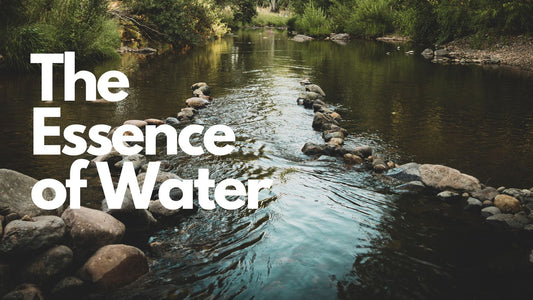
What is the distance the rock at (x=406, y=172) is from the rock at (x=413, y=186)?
17 cm

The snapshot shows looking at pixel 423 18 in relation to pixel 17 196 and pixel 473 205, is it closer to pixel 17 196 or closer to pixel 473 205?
pixel 473 205

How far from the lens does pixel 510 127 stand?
31.3 ft

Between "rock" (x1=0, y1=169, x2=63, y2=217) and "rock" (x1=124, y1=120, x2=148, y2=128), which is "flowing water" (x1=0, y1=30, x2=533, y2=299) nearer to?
"rock" (x1=124, y1=120, x2=148, y2=128)

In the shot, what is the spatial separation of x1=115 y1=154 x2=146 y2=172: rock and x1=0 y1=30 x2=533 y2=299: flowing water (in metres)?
0.44

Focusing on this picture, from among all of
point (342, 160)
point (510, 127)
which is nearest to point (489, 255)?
→ point (342, 160)

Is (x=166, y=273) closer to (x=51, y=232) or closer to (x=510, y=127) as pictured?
(x=51, y=232)

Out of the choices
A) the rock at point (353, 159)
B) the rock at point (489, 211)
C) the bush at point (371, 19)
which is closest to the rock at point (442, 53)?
the bush at point (371, 19)

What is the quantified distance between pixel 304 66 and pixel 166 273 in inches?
661

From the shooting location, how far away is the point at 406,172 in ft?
21.6

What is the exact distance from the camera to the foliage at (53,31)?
14.1 metres

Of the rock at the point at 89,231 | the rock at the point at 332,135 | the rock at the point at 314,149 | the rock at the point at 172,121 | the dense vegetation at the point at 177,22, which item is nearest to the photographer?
the rock at the point at 89,231

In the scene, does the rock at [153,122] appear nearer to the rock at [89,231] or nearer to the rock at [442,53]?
the rock at [89,231]

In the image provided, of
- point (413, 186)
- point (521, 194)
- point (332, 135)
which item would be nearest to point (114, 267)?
point (413, 186)

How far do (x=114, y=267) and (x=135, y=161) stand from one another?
3.10m
